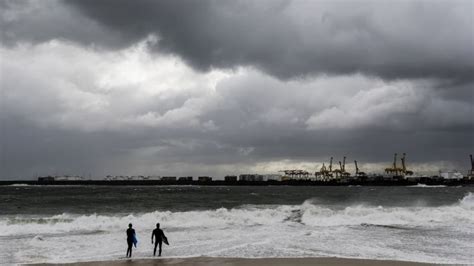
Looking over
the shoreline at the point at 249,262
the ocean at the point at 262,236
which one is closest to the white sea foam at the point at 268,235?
the ocean at the point at 262,236

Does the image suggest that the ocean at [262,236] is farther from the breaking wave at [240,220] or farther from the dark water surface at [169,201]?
the dark water surface at [169,201]

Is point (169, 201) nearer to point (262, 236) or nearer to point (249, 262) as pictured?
point (262, 236)

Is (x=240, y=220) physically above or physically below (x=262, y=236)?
above

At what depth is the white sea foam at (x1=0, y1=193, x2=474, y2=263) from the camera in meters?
20.9

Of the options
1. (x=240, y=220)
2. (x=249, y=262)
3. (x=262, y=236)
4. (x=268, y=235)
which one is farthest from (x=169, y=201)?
(x=249, y=262)

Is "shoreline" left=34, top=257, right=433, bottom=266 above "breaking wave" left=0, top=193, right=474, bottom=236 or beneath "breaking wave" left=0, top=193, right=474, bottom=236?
beneath

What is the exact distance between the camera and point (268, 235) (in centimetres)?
2662

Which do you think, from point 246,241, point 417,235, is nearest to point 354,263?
point 246,241

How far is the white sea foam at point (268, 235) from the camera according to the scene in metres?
20.9

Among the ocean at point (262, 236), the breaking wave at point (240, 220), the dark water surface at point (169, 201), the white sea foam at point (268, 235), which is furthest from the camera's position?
the dark water surface at point (169, 201)

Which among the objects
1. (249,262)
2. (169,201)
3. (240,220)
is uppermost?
(169,201)

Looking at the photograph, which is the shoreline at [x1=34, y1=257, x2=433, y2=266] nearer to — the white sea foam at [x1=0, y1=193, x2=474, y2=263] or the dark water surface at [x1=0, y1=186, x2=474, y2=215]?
the white sea foam at [x1=0, y1=193, x2=474, y2=263]

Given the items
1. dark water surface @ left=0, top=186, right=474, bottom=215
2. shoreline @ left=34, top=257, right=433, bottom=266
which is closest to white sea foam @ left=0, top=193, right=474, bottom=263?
shoreline @ left=34, top=257, right=433, bottom=266

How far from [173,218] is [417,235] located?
18.2 meters
